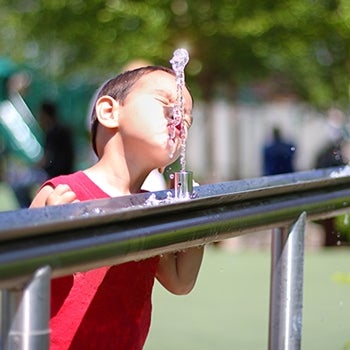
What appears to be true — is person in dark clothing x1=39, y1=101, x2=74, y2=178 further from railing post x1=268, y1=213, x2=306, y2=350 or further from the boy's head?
railing post x1=268, y1=213, x2=306, y2=350

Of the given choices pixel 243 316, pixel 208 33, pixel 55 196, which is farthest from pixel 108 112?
pixel 208 33

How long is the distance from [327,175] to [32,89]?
2236cm

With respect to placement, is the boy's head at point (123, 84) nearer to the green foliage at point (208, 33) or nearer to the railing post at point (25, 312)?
the railing post at point (25, 312)

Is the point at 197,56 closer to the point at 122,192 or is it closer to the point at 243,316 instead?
the point at 243,316

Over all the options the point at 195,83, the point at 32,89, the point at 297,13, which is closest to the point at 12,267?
the point at 297,13

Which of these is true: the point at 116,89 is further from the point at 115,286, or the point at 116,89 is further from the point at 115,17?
the point at 115,17

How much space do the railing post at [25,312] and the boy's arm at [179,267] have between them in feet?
2.52

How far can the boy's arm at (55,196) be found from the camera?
210 centimetres

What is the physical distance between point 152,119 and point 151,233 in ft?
1.86

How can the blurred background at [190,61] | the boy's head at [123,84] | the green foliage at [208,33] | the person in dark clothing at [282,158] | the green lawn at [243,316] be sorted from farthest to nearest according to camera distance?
the green foliage at [208,33], the blurred background at [190,61], the person in dark clothing at [282,158], the green lawn at [243,316], the boy's head at [123,84]

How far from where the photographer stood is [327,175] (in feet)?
9.05

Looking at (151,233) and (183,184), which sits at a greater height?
(183,184)

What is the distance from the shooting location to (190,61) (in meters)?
17.1

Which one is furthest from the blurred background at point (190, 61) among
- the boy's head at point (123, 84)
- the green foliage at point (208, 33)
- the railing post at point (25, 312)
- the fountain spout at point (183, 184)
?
the railing post at point (25, 312)
